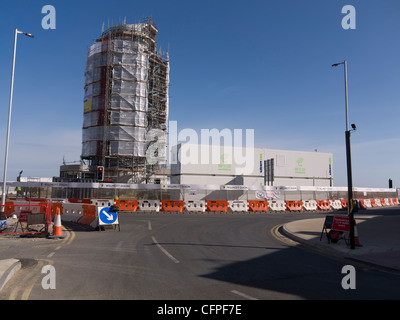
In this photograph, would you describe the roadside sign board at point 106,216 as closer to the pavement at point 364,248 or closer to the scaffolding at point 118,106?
the pavement at point 364,248

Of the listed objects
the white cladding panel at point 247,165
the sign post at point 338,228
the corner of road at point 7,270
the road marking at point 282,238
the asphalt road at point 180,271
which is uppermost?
the white cladding panel at point 247,165

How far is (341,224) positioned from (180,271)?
7749 millimetres

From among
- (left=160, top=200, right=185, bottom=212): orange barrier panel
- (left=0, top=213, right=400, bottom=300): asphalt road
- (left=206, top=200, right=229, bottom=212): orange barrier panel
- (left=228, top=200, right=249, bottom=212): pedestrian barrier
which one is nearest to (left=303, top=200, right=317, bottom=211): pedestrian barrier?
(left=228, top=200, right=249, bottom=212): pedestrian barrier

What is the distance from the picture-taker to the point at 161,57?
54.7 metres

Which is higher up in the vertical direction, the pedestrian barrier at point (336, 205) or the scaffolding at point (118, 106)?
the scaffolding at point (118, 106)

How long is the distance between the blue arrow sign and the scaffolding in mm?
30164

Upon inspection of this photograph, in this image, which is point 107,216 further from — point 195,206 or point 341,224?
point 195,206

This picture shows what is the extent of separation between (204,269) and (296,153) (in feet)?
195

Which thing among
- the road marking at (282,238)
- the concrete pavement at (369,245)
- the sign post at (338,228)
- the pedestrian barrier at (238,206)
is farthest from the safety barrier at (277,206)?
the sign post at (338,228)

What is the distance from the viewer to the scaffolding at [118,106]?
45.7 meters

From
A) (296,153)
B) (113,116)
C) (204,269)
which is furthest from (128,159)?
(204,269)

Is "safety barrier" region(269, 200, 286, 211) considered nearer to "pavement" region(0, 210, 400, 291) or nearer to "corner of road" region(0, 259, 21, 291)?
"pavement" region(0, 210, 400, 291)

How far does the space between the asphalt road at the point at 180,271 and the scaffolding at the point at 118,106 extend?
33.7 m

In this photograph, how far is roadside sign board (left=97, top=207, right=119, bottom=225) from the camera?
1551 centimetres
